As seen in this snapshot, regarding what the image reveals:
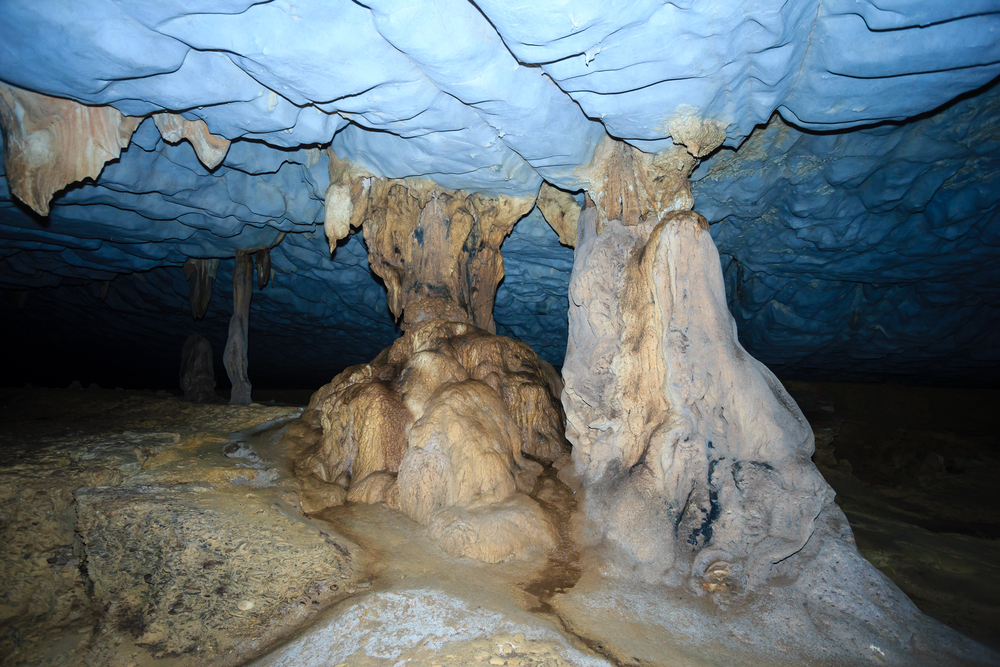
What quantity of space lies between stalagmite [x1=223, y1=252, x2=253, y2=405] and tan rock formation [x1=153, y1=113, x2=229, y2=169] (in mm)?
4880

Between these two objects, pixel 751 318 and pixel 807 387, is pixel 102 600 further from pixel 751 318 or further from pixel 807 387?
pixel 807 387

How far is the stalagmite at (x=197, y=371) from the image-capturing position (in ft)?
45.9

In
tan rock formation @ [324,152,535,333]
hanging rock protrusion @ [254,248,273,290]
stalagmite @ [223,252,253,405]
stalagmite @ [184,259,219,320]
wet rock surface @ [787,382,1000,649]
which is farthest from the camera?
stalagmite @ [184,259,219,320]

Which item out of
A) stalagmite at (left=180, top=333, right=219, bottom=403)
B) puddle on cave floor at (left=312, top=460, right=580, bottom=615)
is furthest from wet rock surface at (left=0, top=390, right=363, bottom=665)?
stalagmite at (left=180, top=333, right=219, bottom=403)

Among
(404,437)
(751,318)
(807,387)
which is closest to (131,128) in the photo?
(404,437)

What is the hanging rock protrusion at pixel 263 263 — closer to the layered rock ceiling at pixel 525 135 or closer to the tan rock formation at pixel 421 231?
the layered rock ceiling at pixel 525 135

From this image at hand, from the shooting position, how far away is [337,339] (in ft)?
53.7

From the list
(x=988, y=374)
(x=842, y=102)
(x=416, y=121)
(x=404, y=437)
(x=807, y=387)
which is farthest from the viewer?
(x=807, y=387)

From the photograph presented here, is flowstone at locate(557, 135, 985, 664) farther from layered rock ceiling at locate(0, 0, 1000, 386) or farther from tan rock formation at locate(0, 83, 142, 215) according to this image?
tan rock formation at locate(0, 83, 142, 215)

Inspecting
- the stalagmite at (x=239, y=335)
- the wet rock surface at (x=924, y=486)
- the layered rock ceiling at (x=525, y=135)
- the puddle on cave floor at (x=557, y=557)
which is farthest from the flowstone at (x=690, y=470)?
the stalagmite at (x=239, y=335)

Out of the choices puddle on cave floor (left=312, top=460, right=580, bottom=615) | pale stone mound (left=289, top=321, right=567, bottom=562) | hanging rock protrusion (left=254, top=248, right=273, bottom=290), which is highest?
hanging rock protrusion (left=254, top=248, right=273, bottom=290)

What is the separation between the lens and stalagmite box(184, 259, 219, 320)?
36.0ft

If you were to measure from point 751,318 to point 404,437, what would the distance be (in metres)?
9.52

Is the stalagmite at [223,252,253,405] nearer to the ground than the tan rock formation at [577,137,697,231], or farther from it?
nearer to the ground
